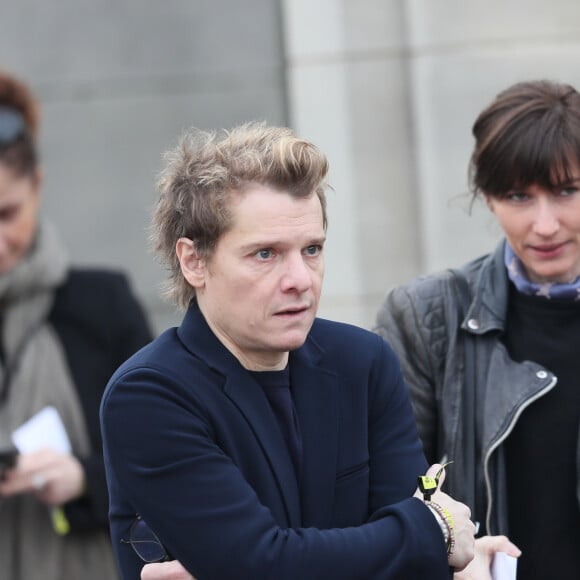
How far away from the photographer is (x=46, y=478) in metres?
4.16

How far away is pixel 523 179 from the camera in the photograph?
358cm

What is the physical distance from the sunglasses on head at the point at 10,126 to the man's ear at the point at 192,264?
169 centimetres

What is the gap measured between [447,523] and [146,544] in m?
0.63

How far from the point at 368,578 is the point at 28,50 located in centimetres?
524

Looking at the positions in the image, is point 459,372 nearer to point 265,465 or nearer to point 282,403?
point 282,403

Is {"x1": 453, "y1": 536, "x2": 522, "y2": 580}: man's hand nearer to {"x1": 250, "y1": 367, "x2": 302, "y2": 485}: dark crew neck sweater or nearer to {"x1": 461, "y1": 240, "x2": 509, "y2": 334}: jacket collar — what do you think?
{"x1": 250, "y1": 367, "x2": 302, "y2": 485}: dark crew neck sweater

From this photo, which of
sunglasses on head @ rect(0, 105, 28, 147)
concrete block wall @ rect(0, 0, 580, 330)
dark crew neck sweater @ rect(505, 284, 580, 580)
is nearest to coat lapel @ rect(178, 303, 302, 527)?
dark crew neck sweater @ rect(505, 284, 580, 580)

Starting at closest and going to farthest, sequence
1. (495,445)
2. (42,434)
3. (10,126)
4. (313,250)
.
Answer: (313,250) < (495,445) < (42,434) < (10,126)

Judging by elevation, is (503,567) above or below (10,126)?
below

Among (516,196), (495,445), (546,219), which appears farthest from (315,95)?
(495,445)

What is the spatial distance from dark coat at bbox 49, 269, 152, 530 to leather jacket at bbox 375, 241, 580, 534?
1052 mm

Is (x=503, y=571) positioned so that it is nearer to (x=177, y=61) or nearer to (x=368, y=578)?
(x=368, y=578)

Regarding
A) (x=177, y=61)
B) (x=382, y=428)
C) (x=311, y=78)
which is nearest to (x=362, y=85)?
(x=311, y=78)

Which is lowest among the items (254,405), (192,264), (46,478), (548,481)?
(46,478)
